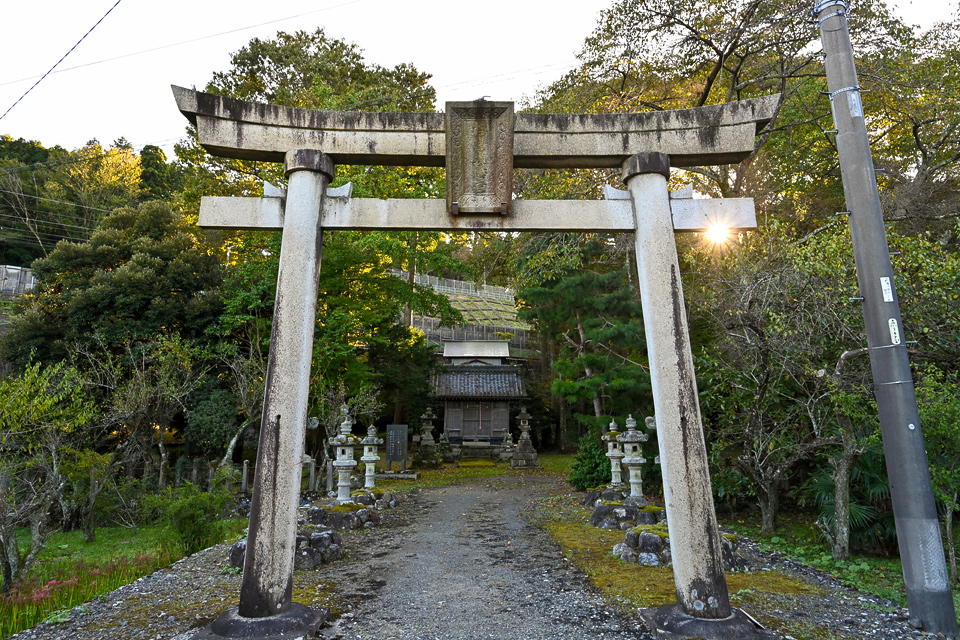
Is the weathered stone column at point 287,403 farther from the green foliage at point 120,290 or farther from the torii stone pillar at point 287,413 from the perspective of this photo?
the green foliage at point 120,290

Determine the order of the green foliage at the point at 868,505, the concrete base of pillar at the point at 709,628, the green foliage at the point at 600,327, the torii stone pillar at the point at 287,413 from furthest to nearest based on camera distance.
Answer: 1. the green foliage at the point at 600,327
2. the green foliage at the point at 868,505
3. the torii stone pillar at the point at 287,413
4. the concrete base of pillar at the point at 709,628

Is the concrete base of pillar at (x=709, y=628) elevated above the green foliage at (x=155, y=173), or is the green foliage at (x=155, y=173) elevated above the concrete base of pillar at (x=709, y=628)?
the green foliage at (x=155, y=173)

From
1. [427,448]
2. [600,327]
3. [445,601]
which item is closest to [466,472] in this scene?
[427,448]

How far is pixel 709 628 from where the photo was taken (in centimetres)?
382

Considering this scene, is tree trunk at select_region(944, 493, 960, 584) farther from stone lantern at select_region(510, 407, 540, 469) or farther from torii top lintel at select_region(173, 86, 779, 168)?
stone lantern at select_region(510, 407, 540, 469)

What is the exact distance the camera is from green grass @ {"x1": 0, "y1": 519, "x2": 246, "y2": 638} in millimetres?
4711

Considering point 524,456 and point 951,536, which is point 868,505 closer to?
point 951,536

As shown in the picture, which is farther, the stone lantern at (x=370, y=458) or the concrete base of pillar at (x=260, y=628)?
the stone lantern at (x=370, y=458)

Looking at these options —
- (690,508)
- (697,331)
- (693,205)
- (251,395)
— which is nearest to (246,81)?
(251,395)

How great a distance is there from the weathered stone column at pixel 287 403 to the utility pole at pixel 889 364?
4.73m

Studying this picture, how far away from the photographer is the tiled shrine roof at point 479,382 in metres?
21.6

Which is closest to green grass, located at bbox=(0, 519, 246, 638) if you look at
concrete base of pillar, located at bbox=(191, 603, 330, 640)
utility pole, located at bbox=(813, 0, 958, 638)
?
concrete base of pillar, located at bbox=(191, 603, 330, 640)

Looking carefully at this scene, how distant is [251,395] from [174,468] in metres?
4.04

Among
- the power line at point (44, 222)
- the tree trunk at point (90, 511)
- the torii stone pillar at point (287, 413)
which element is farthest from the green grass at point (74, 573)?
the power line at point (44, 222)
